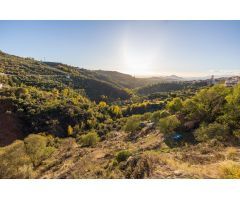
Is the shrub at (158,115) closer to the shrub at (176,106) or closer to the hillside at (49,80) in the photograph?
the shrub at (176,106)

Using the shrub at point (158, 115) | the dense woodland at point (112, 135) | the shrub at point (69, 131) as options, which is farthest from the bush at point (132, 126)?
the shrub at point (69, 131)

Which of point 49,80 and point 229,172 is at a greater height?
point 49,80

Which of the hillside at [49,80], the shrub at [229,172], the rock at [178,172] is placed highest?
the hillside at [49,80]

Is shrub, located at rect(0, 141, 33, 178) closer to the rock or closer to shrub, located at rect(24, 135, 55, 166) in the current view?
shrub, located at rect(24, 135, 55, 166)

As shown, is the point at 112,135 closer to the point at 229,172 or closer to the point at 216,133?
the point at 216,133

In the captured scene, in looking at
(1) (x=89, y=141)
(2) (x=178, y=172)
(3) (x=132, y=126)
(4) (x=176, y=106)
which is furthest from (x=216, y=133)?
(3) (x=132, y=126)

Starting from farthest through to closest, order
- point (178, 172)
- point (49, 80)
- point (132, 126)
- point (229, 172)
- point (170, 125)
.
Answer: point (49, 80) < point (132, 126) < point (170, 125) < point (178, 172) < point (229, 172)

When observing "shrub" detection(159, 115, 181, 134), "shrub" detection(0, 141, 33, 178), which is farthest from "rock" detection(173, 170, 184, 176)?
"shrub" detection(159, 115, 181, 134)
